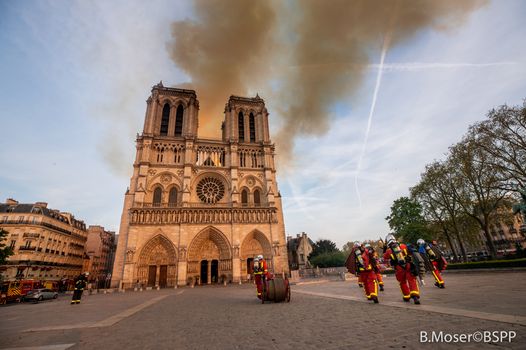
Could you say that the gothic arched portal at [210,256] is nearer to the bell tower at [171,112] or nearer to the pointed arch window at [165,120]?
the bell tower at [171,112]

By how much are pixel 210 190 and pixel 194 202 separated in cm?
282

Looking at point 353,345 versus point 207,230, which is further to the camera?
point 207,230

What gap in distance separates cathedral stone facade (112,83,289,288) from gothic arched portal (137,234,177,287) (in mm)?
99

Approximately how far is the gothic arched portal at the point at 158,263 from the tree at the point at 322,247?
2794 cm

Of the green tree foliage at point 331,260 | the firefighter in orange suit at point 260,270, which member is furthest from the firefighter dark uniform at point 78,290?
the green tree foliage at point 331,260

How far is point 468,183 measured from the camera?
2184 centimetres

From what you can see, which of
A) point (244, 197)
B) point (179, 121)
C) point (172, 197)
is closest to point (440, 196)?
point (244, 197)

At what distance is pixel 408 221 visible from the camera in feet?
93.1

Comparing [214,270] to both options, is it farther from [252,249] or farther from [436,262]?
[436,262]

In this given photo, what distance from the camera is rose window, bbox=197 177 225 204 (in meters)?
30.7

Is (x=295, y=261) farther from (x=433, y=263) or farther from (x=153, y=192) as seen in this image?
(x=433, y=263)

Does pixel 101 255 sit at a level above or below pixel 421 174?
below

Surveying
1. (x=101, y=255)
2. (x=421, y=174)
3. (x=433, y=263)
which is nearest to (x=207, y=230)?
(x=433, y=263)

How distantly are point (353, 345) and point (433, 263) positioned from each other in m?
7.69
